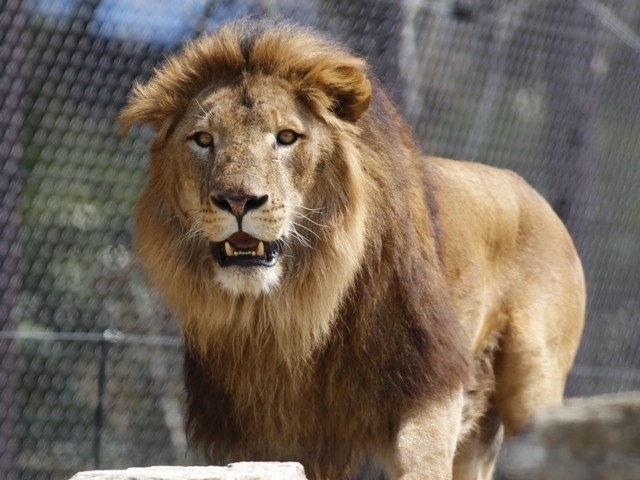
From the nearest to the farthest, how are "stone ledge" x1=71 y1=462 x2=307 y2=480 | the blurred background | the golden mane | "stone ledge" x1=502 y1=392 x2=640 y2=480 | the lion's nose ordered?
"stone ledge" x1=502 y1=392 x2=640 y2=480 < "stone ledge" x1=71 y1=462 x2=307 y2=480 < the lion's nose < the golden mane < the blurred background

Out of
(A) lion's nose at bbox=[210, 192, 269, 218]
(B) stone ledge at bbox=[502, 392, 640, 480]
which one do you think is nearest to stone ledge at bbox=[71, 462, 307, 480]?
(A) lion's nose at bbox=[210, 192, 269, 218]

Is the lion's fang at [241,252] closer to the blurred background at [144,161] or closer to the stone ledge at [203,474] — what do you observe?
the stone ledge at [203,474]

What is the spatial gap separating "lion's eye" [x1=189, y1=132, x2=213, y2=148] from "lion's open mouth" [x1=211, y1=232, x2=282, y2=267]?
0.28m

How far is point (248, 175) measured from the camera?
2.99 m

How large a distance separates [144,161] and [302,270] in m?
2.43

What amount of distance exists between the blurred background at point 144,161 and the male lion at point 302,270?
143cm

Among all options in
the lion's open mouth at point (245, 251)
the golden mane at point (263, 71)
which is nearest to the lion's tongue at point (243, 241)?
the lion's open mouth at point (245, 251)

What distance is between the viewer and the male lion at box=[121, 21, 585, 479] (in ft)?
10.5

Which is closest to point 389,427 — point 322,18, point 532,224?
point 532,224

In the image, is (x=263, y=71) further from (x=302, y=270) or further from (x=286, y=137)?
(x=302, y=270)

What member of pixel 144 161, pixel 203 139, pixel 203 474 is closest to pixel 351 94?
pixel 203 139

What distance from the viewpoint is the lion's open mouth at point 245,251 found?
10.1 ft

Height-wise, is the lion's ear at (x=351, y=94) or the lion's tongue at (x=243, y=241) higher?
the lion's ear at (x=351, y=94)

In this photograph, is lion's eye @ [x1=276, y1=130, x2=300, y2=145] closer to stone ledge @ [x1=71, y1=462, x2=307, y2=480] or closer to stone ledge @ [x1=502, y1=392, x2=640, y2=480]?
stone ledge @ [x1=71, y1=462, x2=307, y2=480]
